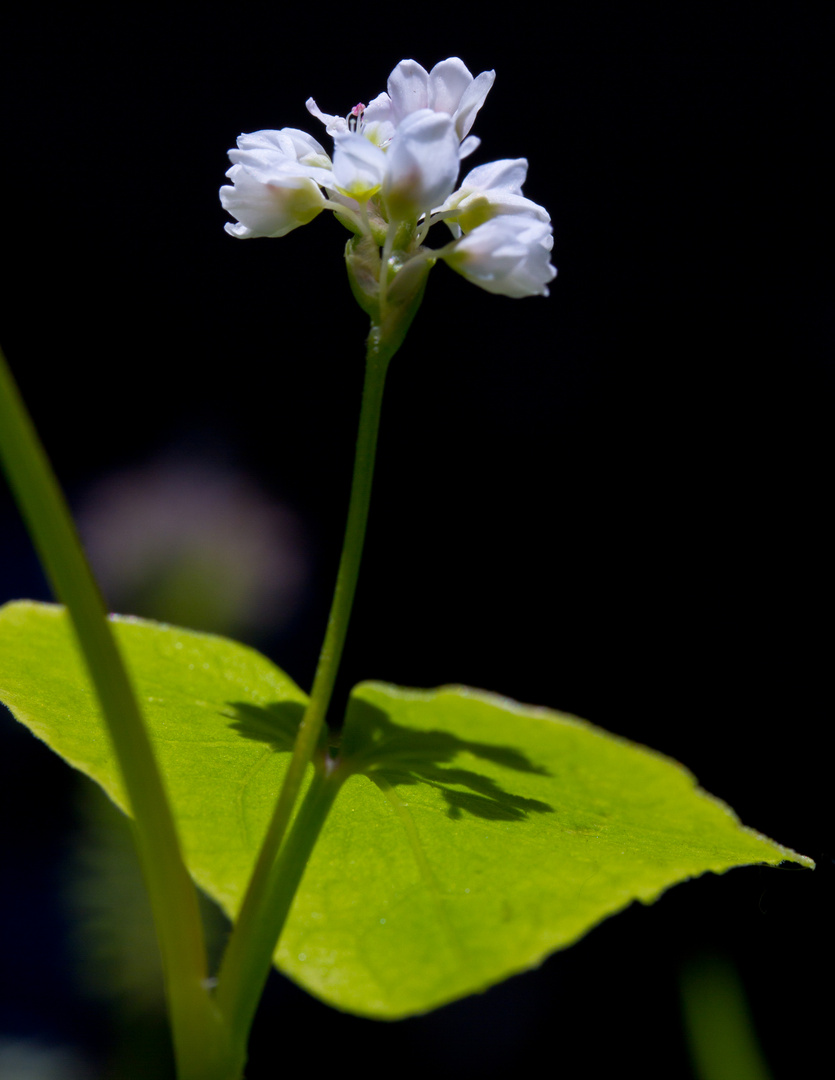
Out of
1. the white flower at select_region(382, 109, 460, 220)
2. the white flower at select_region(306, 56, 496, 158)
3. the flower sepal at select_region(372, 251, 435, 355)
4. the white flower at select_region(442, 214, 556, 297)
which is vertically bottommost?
the flower sepal at select_region(372, 251, 435, 355)

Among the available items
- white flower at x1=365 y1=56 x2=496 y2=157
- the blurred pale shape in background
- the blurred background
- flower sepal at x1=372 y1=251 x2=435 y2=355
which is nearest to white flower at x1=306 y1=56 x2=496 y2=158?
white flower at x1=365 y1=56 x2=496 y2=157

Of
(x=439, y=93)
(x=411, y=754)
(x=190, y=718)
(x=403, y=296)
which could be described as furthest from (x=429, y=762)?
(x=439, y=93)

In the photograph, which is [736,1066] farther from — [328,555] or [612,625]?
[328,555]

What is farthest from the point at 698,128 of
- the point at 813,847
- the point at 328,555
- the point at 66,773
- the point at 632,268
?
the point at 66,773

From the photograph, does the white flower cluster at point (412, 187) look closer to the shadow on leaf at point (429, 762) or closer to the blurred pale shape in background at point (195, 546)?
the shadow on leaf at point (429, 762)

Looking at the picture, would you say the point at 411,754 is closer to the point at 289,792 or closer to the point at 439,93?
the point at 289,792

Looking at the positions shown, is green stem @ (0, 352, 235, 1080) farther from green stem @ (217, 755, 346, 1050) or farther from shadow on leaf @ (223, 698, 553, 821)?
shadow on leaf @ (223, 698, 553, 821)

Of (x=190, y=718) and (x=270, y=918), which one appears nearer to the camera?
(x=270, y=918)
